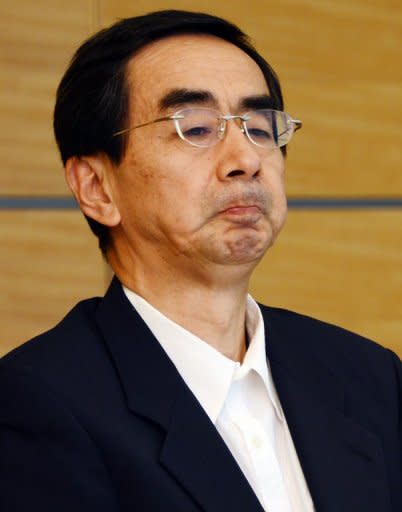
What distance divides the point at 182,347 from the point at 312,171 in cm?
107

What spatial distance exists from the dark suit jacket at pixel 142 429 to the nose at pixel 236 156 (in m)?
0.22

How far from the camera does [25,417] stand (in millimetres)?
1097

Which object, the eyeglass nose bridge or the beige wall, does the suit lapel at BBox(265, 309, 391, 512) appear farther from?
the beige wall

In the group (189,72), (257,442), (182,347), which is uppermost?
(189,72)

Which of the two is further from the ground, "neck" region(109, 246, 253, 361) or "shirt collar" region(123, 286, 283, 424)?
"neck" region(109, 246, 253, 361)

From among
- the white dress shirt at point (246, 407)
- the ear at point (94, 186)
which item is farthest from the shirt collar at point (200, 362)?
the ear at point (94, 186)

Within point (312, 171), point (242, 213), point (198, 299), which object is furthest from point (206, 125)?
point (312, 171)

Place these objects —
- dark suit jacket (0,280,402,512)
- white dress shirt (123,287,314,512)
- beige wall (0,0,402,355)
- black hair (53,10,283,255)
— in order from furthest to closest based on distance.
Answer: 1. beige wall (0,0,402,355)
2. black hair (53,10,283,255)
3. white dress shirt (123,287,314,512)
4. dark suit jacket (0,280,402,512)

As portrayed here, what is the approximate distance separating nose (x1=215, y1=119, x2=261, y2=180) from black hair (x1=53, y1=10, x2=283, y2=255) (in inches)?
5.1

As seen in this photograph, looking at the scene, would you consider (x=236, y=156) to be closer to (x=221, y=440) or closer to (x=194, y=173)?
(x=194, y=173)

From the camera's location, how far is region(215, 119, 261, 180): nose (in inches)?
48.2

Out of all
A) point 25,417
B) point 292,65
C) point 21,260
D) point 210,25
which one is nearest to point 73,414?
point 25,417

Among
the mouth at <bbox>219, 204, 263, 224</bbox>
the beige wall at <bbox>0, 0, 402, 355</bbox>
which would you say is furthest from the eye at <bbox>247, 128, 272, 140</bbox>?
the beige wall at <bbox>0, 0, 402, 355</bbox>

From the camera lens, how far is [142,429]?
113cm
